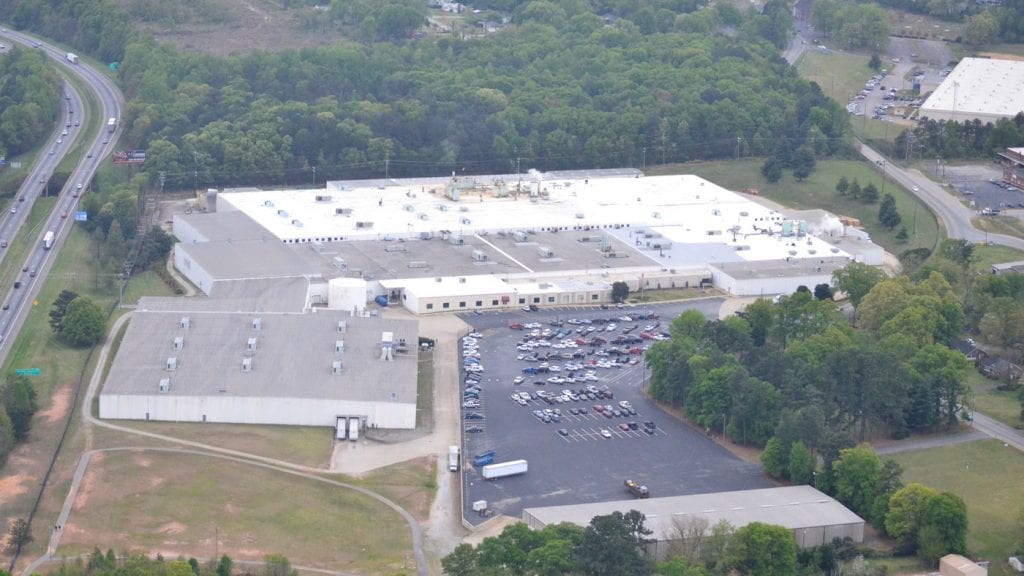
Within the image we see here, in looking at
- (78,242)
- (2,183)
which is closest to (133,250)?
(78,242)

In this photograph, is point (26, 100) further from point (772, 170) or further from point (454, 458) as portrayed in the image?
point (454, 458)

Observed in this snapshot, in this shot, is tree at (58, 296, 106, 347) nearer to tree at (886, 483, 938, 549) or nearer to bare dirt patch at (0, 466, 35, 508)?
bare dirt patch at (0, 466, 35, 508)

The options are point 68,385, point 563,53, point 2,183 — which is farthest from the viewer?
point 563,53

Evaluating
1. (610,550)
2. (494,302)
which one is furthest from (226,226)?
(610,550)

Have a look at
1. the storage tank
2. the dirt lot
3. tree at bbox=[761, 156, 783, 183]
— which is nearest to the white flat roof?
tree at bbox=[761, 156, 783, 183]

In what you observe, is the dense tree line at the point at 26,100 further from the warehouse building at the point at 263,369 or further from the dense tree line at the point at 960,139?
the dense tree line at the point at 960,139

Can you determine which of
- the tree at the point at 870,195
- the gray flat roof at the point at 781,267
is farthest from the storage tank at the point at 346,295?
the tree at the point at 870,195

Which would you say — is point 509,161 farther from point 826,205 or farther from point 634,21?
point 634,21
